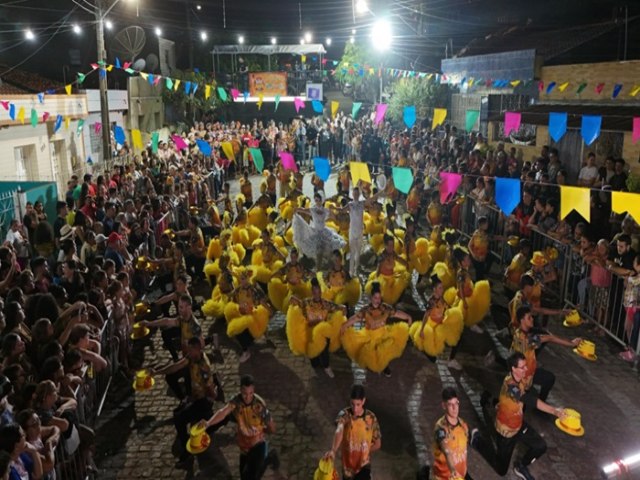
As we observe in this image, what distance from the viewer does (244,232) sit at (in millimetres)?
12766

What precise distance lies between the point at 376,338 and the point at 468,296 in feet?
7.19

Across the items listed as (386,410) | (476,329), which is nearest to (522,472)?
(386,410)

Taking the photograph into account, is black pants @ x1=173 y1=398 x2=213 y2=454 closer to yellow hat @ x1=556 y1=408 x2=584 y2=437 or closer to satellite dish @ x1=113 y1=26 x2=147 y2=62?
yellow hat @ x1=556 y1=408 x2=584 y2=437

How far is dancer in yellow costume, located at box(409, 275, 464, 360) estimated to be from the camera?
27.7ft

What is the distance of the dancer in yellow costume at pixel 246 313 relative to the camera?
895cm

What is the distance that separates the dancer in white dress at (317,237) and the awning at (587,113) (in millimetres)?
6703

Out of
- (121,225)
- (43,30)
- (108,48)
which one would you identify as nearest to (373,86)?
(108,48)

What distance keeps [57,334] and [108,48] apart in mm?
26073

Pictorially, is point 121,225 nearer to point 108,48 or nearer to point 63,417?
point 63,417

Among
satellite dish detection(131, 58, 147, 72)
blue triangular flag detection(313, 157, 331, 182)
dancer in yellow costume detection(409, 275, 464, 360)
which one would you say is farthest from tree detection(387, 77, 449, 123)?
dancer in yellow costume detection(409, 275, 464, 360)

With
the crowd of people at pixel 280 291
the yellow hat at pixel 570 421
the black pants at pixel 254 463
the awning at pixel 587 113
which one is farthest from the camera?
the awning at pixel 587 113

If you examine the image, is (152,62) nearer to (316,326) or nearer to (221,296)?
(221,296)

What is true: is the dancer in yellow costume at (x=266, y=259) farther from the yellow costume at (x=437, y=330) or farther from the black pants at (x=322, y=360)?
the yellow costume at (x=437, y=330)

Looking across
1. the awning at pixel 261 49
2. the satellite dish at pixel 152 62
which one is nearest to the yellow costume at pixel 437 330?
the satellite dish at pixel 152 62
